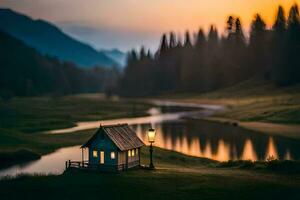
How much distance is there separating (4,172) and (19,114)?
67499 millimetres

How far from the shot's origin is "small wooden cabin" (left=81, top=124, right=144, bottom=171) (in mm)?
42500

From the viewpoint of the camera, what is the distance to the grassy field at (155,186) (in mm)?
34969

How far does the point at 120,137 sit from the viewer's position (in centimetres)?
4403

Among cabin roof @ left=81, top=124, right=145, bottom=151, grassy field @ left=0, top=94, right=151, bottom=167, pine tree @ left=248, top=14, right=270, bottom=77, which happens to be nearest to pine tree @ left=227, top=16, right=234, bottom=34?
pine tree @ left=248, top=14, right=270, bottom=77

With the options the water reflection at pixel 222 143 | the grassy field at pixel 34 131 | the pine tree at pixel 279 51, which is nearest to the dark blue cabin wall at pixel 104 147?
the grassy field at pixel 34 131

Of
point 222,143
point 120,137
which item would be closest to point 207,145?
point 222,143

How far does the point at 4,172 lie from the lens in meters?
50.3

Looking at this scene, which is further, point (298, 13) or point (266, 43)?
point (266, 43)

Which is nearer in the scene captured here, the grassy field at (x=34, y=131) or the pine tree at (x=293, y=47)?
the grassy field at (x=34, y=131)

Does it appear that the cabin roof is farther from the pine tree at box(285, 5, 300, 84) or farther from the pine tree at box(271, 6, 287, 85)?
the pine tree at box(271, 6, 287, 85)

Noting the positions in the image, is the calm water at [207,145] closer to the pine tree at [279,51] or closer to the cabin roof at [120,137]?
the cabin roof at [120,137]

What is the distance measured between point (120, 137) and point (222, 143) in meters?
32.2

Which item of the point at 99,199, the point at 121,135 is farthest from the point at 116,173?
the point at 99,199

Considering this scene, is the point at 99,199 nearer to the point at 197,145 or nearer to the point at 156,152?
the point at 156,152
